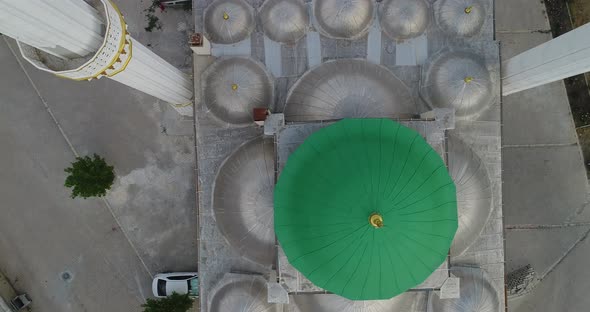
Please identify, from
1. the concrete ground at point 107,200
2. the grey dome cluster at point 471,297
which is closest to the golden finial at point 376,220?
the grey dome cluster at point 471,297

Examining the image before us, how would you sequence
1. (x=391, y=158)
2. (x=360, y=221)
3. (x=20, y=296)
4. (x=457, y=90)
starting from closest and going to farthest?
(x=360, y=221)
(x=391, y=158)
(x=457, y=90)
(x=20, y=296)

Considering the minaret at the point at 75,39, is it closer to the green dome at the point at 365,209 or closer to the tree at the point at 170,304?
the green dome at the point at 365,209

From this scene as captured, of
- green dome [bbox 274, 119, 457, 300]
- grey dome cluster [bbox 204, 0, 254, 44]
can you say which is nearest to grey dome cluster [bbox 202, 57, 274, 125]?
grey dome cluster [bbox 204, 0, 254, 44]

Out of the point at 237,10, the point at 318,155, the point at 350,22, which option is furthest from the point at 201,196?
the point at 350,22

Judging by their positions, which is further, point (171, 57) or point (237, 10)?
point (171, 57)

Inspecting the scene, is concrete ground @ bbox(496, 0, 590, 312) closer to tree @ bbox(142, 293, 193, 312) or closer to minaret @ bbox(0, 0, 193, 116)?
tree @ bbox(142, 293, 193, 312)

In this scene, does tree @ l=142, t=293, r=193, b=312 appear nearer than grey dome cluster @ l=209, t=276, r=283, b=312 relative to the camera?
No

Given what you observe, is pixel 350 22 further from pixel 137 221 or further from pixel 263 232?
pixel 137 221
